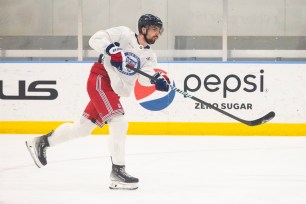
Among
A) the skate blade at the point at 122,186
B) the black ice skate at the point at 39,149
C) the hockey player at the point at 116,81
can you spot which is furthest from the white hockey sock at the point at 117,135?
the black ice skate at the point at 39,149

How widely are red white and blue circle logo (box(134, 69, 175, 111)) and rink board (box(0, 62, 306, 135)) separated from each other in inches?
0.4

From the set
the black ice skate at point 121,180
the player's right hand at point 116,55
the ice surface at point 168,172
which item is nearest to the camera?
the ice surface at point 168,172

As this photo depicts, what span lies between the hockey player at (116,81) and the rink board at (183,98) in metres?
2.89

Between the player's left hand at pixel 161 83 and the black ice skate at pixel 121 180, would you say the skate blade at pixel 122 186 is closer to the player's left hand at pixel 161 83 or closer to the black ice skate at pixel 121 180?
the black ice skate at pixel 121 180

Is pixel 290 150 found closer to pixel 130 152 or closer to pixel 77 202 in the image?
pixel 130 152

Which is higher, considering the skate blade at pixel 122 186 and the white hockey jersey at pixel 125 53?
the white hockey jersey at pixel 125 53

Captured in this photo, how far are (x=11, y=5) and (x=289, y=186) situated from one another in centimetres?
488

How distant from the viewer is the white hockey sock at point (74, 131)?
364cm

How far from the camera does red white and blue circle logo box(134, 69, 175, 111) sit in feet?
21.5

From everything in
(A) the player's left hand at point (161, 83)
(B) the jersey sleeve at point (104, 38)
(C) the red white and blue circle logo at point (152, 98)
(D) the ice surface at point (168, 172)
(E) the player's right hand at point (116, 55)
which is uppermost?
(B) the jersey sleeve at point (104, 38)

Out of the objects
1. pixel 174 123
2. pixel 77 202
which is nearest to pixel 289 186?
pixel 77 202

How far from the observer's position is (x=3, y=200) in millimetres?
3139

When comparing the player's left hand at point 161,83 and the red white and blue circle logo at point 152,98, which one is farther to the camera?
the red white and blue circle logo at point 152,98

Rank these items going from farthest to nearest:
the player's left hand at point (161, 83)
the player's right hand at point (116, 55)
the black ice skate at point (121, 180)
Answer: the player's left hand at point (161, 83)
the black ice skate at point (121, 180)
the player's right hand at point (116, 55)
